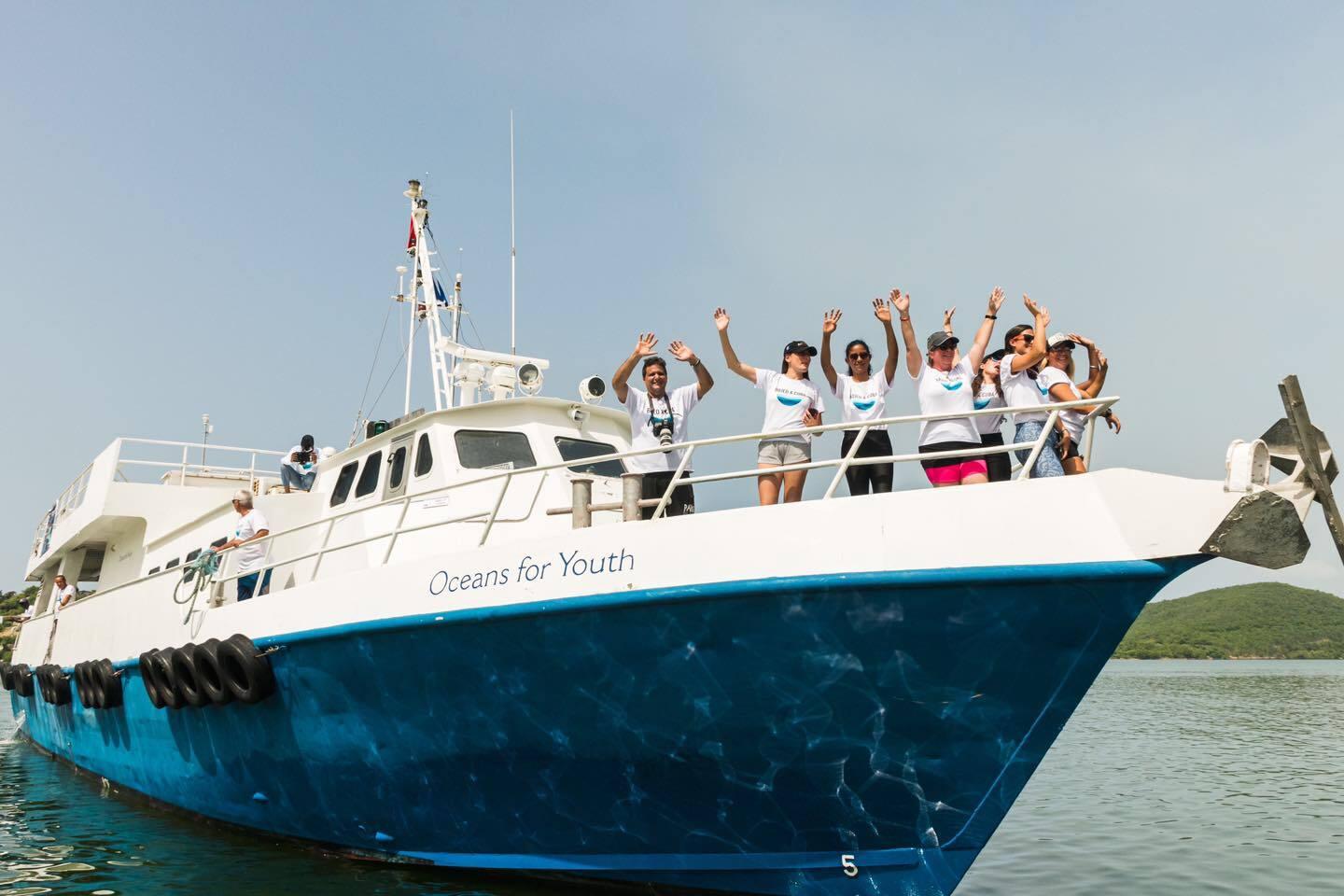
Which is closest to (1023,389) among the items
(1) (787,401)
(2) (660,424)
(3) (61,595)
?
(1) (787,401)

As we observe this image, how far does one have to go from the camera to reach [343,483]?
1022cm

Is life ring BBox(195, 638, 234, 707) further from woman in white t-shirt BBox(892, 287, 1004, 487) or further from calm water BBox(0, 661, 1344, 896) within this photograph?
woman in white t-shirt BBox(892, 287, 1004, 487)

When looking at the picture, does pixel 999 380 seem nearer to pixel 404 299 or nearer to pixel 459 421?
pixel 459 421

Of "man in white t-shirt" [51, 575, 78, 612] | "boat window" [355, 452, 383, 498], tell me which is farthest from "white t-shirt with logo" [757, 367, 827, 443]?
"man in white t-shirt" [51, 575, 78, 612]

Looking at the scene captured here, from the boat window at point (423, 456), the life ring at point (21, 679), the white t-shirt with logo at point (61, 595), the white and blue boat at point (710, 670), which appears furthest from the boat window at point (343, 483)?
the life ring at point (21, 679)

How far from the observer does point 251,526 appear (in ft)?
31.2

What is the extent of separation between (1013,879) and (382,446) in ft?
22.5

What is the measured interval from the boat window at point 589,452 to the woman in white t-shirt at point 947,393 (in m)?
3.35

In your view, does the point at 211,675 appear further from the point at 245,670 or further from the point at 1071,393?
the point at 1071,393

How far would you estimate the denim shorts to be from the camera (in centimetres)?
686

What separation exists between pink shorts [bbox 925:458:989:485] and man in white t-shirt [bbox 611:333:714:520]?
71.5 inches

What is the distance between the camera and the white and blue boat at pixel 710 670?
5.52 m

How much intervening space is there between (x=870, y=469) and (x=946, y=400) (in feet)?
2.17

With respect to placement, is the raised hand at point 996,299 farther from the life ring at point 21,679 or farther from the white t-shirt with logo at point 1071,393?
the life ring at point 21,679
